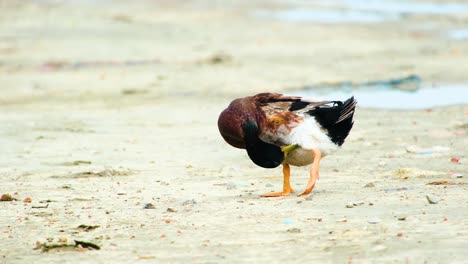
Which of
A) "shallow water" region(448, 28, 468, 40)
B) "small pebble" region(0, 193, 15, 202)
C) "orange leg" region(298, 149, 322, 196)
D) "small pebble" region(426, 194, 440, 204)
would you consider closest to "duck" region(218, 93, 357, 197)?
"orange leg" region(298, 149, 322, 196)

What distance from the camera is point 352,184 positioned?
8.05m

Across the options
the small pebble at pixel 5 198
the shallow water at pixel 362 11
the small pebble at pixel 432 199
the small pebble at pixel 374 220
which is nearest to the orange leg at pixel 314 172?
the small pebble at pixel 432 199

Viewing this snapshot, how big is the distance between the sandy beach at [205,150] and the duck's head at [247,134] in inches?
12.6

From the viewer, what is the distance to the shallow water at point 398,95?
13102mm

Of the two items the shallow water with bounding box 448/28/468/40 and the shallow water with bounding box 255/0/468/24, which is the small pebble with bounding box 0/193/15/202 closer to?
A: the shallow water with bounding box 448/28/468/40

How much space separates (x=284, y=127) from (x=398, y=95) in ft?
23.0

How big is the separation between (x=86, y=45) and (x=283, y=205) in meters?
13.3

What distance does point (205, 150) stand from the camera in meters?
10.4

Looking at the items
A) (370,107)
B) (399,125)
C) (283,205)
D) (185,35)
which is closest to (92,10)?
(185,35)

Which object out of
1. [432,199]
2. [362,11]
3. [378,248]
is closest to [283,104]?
[432,199]

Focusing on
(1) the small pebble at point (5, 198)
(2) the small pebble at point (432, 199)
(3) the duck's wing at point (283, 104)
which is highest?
(3) the duck's wing at point (283, 104)

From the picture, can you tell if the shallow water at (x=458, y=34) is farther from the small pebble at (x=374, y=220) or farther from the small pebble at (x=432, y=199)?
the small pebble at (x=374, y=220)

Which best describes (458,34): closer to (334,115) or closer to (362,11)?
(362,11)

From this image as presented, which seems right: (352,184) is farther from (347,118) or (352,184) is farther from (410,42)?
(410,42)
